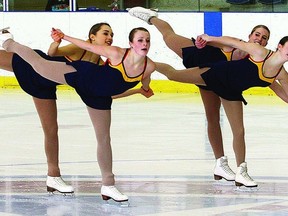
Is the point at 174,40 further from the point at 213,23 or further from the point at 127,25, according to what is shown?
the point at 127,25

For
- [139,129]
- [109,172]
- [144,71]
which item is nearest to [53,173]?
[109,172]

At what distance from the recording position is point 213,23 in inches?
685

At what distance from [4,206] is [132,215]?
101cm

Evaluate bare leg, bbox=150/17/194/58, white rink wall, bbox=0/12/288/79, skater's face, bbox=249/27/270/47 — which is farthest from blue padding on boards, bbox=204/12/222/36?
skater's face, bbox=249/27/270/47

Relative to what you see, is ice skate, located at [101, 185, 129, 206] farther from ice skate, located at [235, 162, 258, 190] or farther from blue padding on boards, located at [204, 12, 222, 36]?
blue padding on boards, located at [204, 12, 222, 36]

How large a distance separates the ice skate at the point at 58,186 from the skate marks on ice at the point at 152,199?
0.05m

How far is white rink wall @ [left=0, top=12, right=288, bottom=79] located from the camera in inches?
674

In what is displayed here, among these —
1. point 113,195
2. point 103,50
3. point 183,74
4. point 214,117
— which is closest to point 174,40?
point 183,74

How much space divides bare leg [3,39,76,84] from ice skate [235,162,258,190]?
65.4 inches

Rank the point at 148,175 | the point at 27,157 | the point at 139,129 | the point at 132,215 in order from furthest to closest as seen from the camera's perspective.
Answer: the point at 139,129
the point at 27,157
the point at 148,175
the point at 132,215

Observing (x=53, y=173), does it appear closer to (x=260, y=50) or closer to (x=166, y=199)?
(x=166, y=199)

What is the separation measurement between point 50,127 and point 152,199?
105 cm

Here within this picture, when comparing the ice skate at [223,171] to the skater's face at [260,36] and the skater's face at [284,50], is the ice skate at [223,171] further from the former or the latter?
the skater's face at [284,50]

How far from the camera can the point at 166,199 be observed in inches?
314
